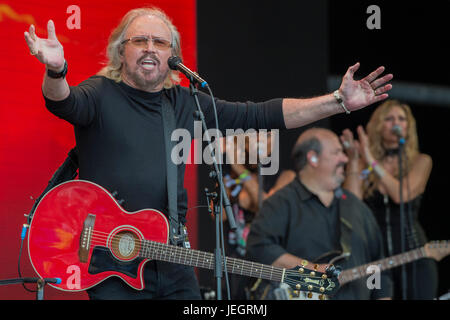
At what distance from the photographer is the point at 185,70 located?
3.33m

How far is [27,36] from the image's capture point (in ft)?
10.0

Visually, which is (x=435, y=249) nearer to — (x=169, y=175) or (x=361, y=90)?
A: (x=361, y=90)

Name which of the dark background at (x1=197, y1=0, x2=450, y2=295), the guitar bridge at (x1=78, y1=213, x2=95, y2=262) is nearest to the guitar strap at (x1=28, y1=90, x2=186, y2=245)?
the guitar bridge at (x1=78, y1=213, x2=95, y2=262)

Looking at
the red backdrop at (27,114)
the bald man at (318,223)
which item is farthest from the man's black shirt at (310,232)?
the red backdrop at (27,114)

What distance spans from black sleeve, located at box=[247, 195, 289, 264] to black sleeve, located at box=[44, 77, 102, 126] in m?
2.38

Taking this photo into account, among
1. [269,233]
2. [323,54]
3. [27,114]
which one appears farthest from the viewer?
[323,54]

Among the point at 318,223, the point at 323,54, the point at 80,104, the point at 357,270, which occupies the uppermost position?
the point at 323,54

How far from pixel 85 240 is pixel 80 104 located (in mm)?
695

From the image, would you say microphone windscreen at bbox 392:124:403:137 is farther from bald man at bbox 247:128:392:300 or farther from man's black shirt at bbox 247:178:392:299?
man's black shirt at bbox 247:178:392:299

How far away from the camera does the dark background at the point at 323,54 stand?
6473 mm

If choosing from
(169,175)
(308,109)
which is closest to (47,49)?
(169,175)

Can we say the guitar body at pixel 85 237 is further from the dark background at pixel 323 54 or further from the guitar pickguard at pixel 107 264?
the dark background at pixel 323 54
